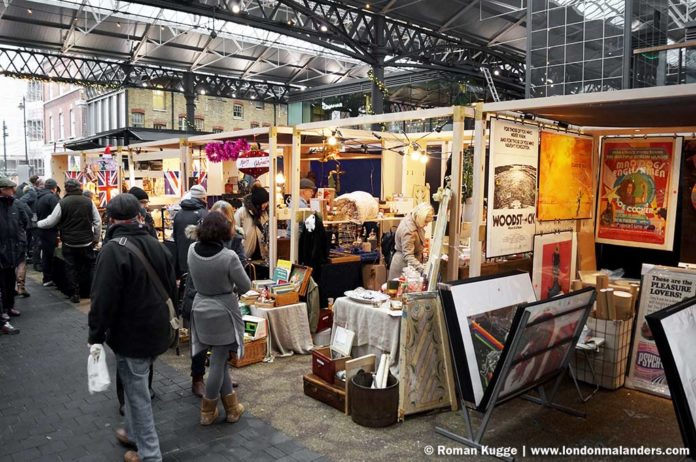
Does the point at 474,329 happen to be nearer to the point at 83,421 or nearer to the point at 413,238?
the point at 413,238

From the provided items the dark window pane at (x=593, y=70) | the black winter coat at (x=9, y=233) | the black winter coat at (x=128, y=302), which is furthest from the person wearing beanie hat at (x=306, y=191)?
the dark window pane at (x=593, y=70)

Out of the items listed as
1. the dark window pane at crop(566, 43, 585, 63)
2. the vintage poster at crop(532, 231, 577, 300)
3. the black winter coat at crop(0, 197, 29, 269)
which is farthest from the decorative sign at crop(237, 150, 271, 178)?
the dark window pane at crop(566, 43, 585, 63)

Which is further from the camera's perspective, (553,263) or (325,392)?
(553,263)

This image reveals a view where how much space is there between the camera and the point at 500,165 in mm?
4566

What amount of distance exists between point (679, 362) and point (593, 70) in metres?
14.2

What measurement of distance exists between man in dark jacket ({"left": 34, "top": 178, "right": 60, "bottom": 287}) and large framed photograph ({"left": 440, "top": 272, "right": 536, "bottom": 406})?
6.97 m

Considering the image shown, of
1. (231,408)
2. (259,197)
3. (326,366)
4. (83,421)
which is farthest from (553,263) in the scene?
(83,421)

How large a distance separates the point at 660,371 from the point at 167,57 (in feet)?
62.6

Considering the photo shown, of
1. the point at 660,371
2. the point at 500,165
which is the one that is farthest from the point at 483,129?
the point at 660,371

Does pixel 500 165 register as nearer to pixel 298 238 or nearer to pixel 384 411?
pixel 384 411

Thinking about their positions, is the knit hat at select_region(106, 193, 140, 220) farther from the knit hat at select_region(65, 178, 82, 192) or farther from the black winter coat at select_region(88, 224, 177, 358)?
the knit hat at select_region(65, 178, 82, 192)

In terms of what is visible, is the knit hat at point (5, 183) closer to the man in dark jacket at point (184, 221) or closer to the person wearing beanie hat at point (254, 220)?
the man in dark jacket at point (184, 221)

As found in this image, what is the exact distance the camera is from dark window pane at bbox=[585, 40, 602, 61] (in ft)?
47.9

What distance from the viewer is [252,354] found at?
526 centimetres
